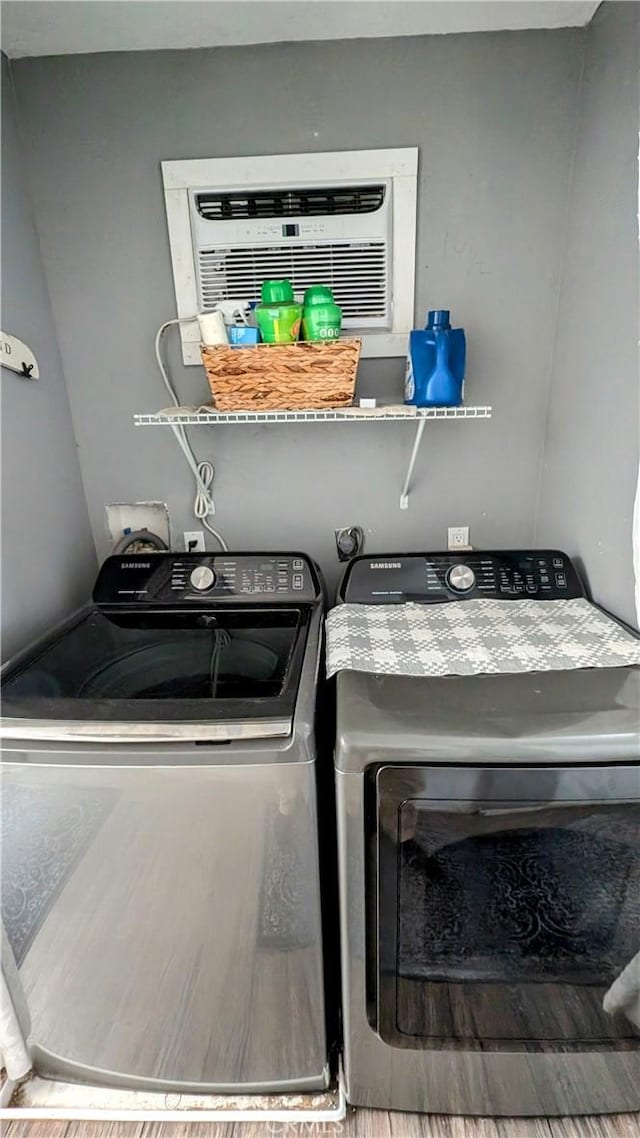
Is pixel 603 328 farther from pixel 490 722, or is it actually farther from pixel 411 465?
pixel 490 722

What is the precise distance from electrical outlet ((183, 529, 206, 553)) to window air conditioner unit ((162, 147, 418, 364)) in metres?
0.68

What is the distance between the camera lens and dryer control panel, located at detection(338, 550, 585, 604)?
4.84 feet

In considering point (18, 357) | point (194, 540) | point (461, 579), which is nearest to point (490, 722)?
point (461, 579)

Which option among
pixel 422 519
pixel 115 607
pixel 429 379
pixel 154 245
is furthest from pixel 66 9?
pixel 422 519

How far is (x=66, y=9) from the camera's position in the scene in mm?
1278

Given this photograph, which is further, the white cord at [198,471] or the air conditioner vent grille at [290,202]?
the white cord at [198,471]

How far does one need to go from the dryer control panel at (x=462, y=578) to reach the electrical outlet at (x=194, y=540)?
544 millimetres

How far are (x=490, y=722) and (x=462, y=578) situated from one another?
59 cm

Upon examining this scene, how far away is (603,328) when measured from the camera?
134cm

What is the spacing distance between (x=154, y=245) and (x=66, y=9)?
49cm

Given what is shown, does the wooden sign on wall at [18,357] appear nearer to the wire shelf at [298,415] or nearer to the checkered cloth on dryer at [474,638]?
the wire shelf at [298,415]

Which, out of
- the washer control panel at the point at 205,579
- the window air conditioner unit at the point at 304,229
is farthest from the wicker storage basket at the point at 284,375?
the washer control panel at the point at 205,579

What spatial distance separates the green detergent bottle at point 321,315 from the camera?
133cm

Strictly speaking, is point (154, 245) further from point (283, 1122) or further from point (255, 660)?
point (283, 1122)
